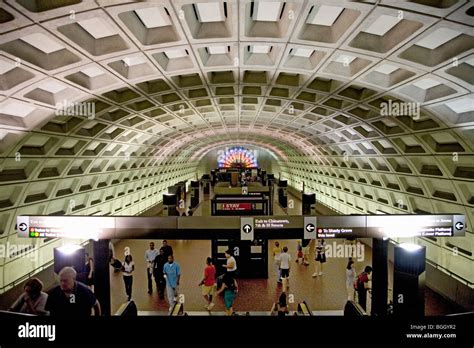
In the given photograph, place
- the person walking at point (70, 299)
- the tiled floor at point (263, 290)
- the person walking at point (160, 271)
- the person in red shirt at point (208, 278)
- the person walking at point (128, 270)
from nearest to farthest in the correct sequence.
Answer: the person walking at point (70, 299) < the person in red shirt at point (208, 278) < the person walking at point (128, 270) < the tiled floor at point (263, 290) < the person walking at point (160, 271)

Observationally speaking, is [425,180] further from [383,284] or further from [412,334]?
[412,334]

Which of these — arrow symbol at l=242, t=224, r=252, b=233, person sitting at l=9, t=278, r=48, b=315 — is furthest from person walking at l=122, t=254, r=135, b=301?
person sitting at l=9, t=278, r=48, b=315

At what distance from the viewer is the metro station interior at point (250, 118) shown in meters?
5.57

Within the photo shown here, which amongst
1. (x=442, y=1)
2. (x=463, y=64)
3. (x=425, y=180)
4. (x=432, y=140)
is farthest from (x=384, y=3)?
(x=425, y=180)

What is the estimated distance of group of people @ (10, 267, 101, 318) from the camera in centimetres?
500

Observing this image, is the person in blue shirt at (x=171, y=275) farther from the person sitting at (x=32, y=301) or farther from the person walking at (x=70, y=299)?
the person sitting at (x=32, y=301)

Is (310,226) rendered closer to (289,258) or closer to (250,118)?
(289,258)

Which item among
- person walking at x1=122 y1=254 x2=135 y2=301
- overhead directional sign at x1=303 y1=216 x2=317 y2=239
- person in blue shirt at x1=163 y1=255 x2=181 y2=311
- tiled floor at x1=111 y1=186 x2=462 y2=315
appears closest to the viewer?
overhead directional sign at x1=303 y1=216 x2=317 y2=239

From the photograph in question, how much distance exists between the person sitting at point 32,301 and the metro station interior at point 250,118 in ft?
5.37

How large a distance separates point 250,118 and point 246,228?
32.4 feet

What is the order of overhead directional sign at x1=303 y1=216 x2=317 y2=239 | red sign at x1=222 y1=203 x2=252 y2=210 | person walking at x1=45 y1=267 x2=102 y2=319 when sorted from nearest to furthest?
person walking at x1=45 y1=267 x2=102 y2=319, overhead directional sign at x1=303 y1=216 x2=317 y2=239, red sign at x1=222 y1=203 x2=252 y2=210

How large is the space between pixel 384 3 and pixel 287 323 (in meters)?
4.55

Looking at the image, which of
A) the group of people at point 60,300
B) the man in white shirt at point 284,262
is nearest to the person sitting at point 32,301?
the group of people at point 60,300

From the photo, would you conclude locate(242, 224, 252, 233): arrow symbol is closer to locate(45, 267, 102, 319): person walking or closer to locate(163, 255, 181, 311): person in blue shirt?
locate(163, 255, 181, 311): person in blue shirt
